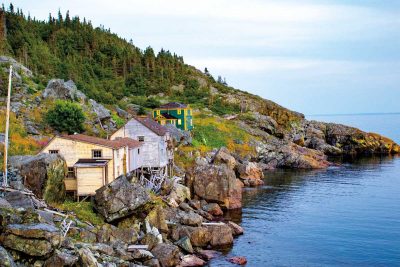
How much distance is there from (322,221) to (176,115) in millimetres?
56438

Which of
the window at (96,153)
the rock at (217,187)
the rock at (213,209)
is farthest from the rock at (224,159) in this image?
the window at (96,153)

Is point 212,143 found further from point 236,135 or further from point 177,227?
point 177,227

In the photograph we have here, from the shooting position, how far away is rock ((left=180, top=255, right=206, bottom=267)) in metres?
41.8

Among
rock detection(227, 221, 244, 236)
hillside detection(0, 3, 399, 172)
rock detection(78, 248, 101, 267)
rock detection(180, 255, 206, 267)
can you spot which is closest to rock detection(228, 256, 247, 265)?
rock detection(180, 255, 206, 267)

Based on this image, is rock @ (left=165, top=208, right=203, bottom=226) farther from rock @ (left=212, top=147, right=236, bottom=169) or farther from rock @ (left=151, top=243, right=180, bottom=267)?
rock @ (left=212, top=147, right=236, bottom=169)

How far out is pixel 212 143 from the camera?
106312 mm

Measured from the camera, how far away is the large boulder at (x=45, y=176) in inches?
1788

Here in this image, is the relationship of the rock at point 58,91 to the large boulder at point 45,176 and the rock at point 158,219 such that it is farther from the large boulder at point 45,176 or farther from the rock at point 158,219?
the rock at point 158,219

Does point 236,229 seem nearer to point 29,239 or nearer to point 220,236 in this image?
point 220,236

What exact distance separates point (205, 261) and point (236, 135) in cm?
7321

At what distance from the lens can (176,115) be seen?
108438 millimetres

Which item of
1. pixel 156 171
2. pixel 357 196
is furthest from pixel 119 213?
pixel 357 196

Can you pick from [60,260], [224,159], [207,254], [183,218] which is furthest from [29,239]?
[224,159]

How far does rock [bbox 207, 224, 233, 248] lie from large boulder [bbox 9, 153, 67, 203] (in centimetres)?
1632
